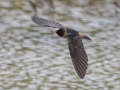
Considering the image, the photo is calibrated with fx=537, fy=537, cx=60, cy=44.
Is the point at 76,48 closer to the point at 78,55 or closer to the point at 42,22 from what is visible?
the point at 78,55

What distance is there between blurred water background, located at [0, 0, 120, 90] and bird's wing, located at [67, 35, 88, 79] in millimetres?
845

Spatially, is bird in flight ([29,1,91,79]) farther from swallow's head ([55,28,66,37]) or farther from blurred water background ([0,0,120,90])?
blurred water background ([0,0,120,90])

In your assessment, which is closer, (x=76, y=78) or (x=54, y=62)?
(x=76, y=78)

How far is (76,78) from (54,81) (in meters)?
0.26

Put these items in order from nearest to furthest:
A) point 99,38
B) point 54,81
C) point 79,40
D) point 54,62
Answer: point 79,40 < point 54,81 < point 54,62 < point 99,38

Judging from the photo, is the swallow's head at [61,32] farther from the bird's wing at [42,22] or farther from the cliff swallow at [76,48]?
the bird's wing at [42,22]

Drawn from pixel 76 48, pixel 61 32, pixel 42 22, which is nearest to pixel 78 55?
pixel 76 48

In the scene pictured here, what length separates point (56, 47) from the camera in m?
6.56

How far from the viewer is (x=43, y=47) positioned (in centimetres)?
652

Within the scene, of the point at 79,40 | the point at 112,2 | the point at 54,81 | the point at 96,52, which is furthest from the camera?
the point at 112,2

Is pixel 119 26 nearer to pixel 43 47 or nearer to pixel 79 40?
pixel 43 47

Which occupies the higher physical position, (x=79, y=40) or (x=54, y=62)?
(x=79, y=40)

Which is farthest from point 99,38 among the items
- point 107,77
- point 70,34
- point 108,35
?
point 70,34

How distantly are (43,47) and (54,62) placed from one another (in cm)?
51
